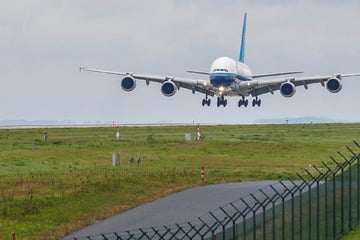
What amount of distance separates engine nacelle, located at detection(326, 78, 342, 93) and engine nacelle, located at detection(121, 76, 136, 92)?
24.1 metres

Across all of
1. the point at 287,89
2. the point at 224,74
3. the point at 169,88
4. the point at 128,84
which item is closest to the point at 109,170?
the point at 224,74

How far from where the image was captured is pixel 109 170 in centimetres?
5944

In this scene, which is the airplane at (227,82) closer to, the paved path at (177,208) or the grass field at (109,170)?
the grass field at (109,170)

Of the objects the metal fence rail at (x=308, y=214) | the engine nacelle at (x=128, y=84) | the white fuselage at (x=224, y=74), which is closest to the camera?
the metal fence rail at (x=308, y=214)

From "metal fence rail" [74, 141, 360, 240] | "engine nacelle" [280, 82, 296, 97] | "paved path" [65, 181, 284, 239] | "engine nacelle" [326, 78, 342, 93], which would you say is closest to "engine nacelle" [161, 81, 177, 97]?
"engine nacelle" [280, 82, 296, 97]

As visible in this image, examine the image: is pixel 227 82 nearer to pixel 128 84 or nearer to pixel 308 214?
pixel 128 84

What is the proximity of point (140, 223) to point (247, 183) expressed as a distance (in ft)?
53.2

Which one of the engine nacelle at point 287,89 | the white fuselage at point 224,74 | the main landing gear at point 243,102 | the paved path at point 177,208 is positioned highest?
the white fuselage at point 224,74

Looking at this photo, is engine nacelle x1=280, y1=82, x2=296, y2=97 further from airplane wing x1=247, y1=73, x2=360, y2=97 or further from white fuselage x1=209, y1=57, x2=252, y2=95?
white fuselage x1=209, y1=57, x2=252, y2=95

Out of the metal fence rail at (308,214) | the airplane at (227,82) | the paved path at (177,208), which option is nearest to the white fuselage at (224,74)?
the airplane at (227,82)

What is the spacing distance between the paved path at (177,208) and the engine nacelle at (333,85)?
5528cm

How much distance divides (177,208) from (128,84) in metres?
66.7

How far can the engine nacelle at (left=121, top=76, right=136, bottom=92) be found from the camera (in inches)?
4230

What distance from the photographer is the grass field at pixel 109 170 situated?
Answer: 1583 inches
